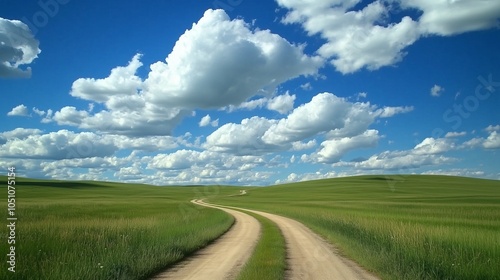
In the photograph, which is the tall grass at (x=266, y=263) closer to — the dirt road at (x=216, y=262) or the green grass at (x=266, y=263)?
the green grass at (x=266, y=263)

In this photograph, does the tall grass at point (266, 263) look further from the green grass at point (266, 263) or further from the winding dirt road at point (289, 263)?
the winding dirt road at point (289, 263)

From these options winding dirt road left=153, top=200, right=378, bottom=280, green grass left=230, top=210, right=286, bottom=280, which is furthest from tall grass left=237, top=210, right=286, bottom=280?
winding dirt road left=153, top=200, right=378, bottom=280

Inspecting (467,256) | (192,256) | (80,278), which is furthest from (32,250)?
(467,256)

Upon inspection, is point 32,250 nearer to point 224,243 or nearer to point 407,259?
point 224,243

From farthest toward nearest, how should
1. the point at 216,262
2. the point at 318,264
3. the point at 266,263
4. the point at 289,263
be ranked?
the point at 216,262 → the point at 289,263 → the point at 318,264 → the point at 266,263

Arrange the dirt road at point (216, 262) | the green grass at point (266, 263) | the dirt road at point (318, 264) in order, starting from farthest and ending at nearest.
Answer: the dirt road at point (216, 262) → the dirt road at point (318, 264) → the green grass at point (266, 263)

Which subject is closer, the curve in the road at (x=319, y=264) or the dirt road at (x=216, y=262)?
the curve in the road at (x=319, y=264)

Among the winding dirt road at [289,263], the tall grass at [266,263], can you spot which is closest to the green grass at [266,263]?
the tall grass at [266,263]

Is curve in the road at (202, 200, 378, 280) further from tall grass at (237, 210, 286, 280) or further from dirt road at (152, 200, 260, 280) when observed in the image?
dirt road at (152, 200, 260, 280)

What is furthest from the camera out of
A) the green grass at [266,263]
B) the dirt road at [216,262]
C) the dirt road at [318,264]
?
the dirt road at [216,262]

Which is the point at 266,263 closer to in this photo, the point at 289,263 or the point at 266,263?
the point at 266,263

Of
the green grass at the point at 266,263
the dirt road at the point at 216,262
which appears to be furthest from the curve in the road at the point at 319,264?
the dirt road at the point at 216,262

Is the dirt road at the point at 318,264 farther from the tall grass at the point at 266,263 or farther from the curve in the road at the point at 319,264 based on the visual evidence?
the tall grass at the point at 266,263

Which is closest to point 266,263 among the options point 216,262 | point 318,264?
point 318,264
